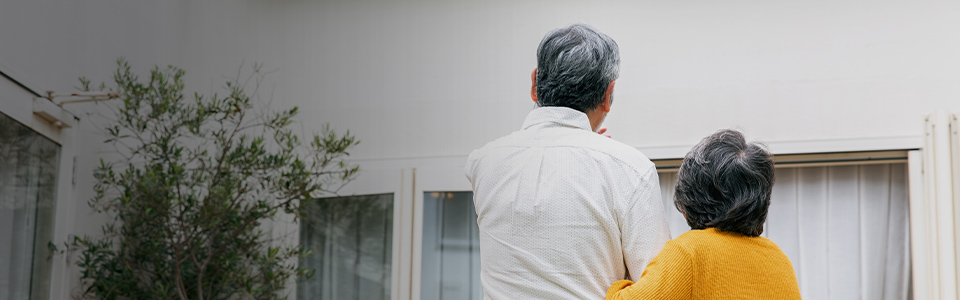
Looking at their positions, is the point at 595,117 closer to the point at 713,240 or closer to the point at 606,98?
the point at 606,98

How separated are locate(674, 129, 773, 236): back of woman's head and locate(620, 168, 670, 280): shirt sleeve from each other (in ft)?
0.43

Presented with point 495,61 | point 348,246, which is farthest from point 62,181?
point 495,61

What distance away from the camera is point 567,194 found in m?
1.31

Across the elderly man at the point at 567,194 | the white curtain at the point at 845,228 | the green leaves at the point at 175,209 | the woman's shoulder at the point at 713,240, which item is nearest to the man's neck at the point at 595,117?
the elderly man at the point at 567,194

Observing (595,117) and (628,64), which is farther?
(628,64)

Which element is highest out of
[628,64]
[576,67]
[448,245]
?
[628,64]

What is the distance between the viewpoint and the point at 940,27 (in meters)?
3.17

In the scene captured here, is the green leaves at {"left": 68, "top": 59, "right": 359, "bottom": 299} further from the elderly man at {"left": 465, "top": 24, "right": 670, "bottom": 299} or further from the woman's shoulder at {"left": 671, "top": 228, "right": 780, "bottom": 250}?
the woman's shoulder at {"left": 671, "top": 228, "right": 780, "bottom": 250}

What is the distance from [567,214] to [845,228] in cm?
237

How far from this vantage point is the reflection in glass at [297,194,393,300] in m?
3.98

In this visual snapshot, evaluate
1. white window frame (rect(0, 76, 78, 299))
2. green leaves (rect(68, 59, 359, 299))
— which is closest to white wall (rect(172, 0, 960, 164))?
green leaves (rect(68, 59, 359, 299))

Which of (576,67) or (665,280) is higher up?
(576,67)

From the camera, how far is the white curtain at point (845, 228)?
3.21 meters

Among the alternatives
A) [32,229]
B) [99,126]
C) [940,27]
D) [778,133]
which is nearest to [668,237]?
[778,133]
